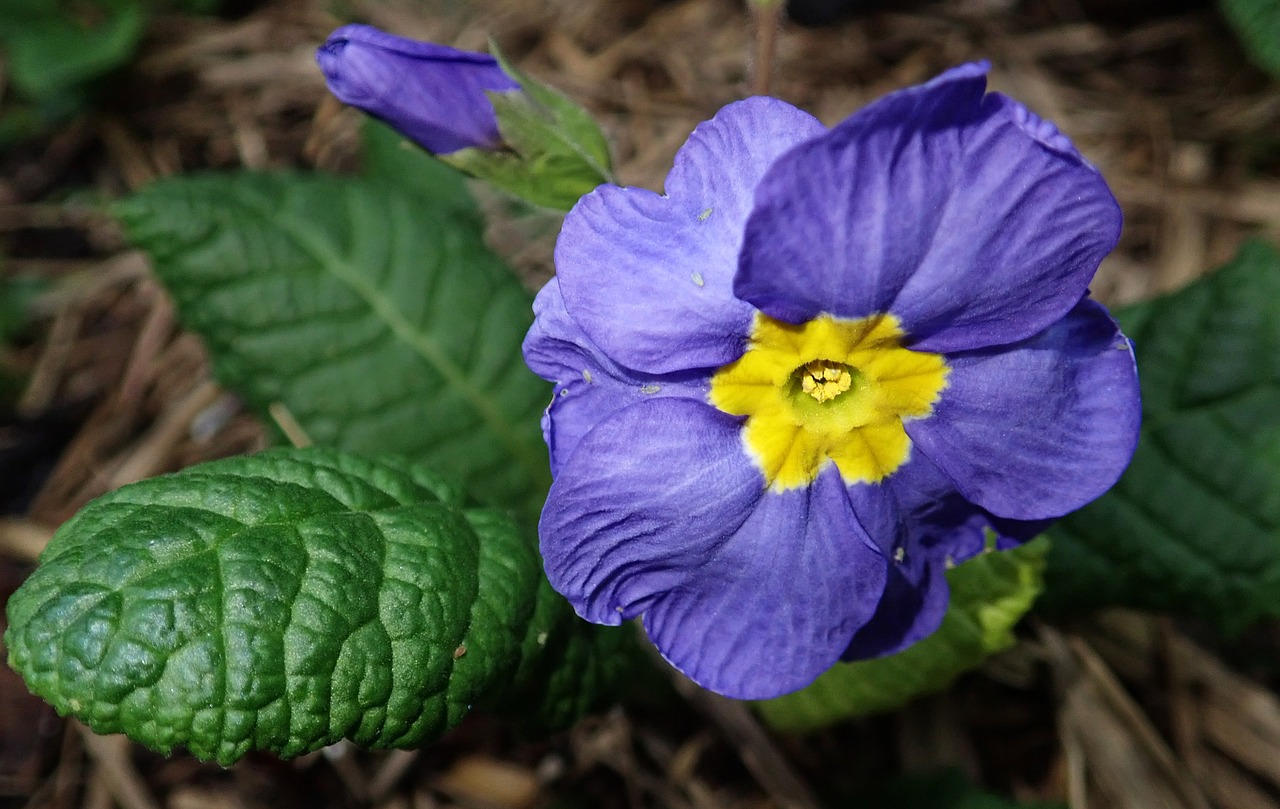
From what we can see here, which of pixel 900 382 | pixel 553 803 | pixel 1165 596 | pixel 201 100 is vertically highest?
pixel 900 382

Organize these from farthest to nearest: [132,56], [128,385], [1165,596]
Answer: [132,56] → [128,385] → [1165,596]

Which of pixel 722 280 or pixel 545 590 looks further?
pixel 545 590

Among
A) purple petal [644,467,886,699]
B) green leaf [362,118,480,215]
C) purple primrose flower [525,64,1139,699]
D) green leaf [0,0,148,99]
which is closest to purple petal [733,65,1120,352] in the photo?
purple primrose flower [525,64,1139,699]

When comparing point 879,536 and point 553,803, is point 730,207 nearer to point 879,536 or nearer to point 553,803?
point 879,536

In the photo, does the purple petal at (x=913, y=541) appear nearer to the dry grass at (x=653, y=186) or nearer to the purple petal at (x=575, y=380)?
the purple petal at (x=575, y=380)

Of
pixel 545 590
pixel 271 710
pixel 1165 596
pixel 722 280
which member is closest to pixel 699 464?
pixel 722 280

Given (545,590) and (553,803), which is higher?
(545,590)

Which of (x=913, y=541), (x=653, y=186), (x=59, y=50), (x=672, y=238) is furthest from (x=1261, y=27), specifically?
(x=59, y=50)

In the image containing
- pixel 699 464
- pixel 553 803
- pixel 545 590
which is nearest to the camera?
pixel 699 464

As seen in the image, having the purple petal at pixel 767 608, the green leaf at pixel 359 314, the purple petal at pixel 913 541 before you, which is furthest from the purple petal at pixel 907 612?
the green leaf at pixel 359 314
